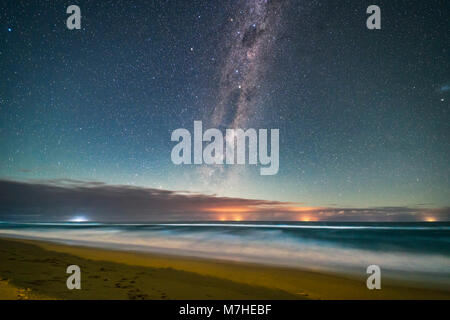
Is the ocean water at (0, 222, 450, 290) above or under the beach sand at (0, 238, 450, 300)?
under

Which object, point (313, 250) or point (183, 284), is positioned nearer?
point (183, 284)

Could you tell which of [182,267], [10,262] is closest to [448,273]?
[182,267]

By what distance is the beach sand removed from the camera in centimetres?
446

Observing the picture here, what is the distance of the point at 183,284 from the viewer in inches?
213

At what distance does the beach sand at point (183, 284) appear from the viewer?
4.46m

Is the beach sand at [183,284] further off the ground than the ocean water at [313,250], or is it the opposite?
the beach sand at [183,284]

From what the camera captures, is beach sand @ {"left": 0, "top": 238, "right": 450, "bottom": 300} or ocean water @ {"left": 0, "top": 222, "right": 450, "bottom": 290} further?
ocean water @ {"left": 0, "top": 222, "right": 450, "bottom": 290}

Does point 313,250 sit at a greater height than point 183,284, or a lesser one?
lesser

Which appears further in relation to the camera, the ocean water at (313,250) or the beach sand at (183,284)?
the ocean water at (313,250)
